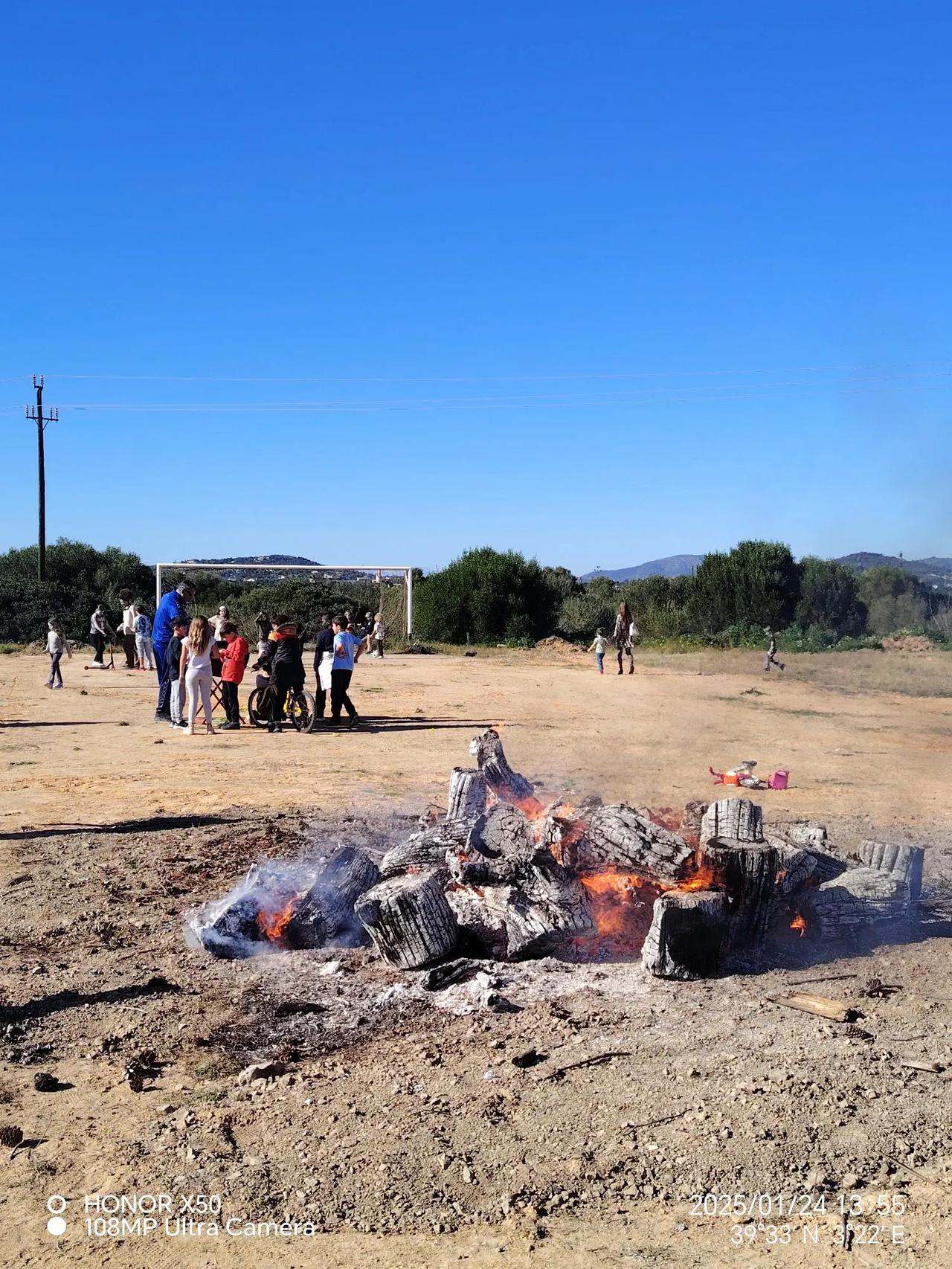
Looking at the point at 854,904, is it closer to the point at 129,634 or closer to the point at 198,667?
the point at 198,667

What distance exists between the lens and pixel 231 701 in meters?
14.5

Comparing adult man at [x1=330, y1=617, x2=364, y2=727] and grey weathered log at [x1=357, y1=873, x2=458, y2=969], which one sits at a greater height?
adult man at [x1=330, y1=617, x2=364, y2=727]

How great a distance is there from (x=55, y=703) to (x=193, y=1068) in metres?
14.2

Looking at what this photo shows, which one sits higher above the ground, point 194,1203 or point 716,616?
point 716,616

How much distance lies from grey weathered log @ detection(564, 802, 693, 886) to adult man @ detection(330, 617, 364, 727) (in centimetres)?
862

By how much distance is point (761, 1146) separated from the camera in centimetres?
378

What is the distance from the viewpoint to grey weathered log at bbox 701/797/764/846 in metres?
6.38

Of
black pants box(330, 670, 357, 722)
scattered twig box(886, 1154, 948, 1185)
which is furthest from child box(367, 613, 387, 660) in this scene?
scattered twig box(886, 1154, 948, 1185)

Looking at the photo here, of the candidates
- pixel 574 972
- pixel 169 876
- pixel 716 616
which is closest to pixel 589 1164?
pixel 574 972

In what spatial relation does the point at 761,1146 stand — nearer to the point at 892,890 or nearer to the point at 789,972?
the point at 789,972

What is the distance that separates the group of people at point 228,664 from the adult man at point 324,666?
11 millimetres

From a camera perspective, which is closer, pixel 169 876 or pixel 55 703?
pixel 169 876

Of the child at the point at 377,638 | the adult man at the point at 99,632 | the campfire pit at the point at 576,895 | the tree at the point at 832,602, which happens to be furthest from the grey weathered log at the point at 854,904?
the tree at the point at 832,602

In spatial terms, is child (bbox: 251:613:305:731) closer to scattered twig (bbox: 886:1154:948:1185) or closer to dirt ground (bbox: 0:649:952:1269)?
dirt ground (bbox: 0:649:952:1269)
